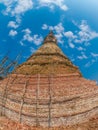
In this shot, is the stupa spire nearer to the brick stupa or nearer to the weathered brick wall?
the brick stupa

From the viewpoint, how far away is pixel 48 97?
33.6 metres

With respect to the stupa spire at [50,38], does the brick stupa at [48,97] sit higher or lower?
lower

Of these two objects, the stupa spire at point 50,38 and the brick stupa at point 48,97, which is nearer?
the brick stupa at point 48,97

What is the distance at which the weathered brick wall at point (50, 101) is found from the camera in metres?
32.6

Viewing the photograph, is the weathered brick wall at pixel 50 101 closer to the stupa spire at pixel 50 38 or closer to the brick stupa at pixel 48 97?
the brick stupa at pixel 48 97

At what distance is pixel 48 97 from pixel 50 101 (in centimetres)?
71

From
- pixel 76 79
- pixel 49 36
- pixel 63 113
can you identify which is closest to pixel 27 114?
pixel 63 113

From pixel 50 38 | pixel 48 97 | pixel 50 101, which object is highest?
pixel 50 38

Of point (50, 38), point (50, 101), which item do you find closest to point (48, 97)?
point (50, 101)

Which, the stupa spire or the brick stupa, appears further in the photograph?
the stupa spire

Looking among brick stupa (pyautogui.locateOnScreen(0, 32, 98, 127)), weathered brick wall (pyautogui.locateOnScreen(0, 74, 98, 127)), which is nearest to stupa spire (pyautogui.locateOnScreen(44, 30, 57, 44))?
brick stupa (pyautogui.locateOnScreen(0, 32, 98, 127))

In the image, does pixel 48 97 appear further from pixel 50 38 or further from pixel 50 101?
pixel 50 38

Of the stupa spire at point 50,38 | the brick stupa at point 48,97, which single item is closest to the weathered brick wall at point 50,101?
the brick stupa at point 48,97

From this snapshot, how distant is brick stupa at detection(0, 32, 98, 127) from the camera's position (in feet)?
107
